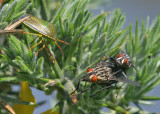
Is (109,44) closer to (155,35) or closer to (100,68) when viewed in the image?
(100,68)

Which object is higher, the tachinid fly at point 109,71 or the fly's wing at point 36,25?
the fly's wing at point 36,25

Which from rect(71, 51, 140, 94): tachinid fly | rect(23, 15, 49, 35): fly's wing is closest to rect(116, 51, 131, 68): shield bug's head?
rect(71, 51, 140, 94): tachinid fly

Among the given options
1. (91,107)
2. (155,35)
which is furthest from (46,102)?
(155,35)

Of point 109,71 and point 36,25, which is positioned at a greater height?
point 36,25

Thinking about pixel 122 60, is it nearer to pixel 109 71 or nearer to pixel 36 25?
pixel 109 71

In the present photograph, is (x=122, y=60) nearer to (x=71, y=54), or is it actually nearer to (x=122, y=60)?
(x=122, y=60)

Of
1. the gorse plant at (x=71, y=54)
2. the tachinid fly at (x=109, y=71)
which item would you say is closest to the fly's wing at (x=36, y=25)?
the gorse plant at (x=71, y=54)

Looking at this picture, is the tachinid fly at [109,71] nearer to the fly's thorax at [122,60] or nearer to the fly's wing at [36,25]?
the fly's thorax at [122,60]

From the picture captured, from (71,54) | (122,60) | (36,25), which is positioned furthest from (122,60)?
(36,25)

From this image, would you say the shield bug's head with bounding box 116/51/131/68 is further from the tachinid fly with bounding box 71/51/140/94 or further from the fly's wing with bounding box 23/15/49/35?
the fly's wing with bounding box 23/15/49/35
